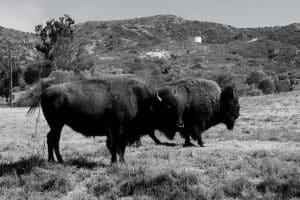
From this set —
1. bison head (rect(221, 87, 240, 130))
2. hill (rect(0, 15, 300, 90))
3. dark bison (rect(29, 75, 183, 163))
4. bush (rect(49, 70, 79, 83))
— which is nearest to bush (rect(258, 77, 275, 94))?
hill (rect(0, 15, 300, 90))

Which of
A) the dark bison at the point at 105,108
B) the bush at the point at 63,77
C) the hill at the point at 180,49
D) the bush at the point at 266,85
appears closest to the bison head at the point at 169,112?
the dark bison at the point at 105,108

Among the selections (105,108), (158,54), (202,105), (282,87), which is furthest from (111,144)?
(158,54)

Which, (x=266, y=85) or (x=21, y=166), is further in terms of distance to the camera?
(x=266, y=85)

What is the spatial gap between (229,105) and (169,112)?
3.63 meters

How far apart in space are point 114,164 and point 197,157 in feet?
7.13

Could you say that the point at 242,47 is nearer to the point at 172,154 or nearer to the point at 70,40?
the point at 70,40

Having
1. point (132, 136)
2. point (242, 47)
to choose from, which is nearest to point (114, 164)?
point (132, 136)

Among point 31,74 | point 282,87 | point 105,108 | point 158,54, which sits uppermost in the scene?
point 158,54

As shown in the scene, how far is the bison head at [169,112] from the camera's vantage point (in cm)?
1128

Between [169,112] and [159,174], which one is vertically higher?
[169,112]

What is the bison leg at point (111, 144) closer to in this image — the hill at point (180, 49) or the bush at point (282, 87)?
the bush at point (282, 87)

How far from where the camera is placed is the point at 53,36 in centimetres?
6334

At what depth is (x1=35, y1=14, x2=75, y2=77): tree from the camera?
6153cm

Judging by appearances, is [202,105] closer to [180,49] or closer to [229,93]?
[229,93]
